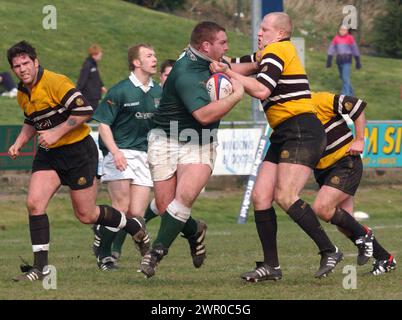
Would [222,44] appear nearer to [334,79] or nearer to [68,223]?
[68,223]

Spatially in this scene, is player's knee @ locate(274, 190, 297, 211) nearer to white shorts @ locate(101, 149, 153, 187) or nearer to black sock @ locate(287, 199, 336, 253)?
black sock @ locate(287, 199, 336, 253)

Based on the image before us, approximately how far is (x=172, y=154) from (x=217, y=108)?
0.69 meters

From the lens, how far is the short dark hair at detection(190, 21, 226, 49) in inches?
387

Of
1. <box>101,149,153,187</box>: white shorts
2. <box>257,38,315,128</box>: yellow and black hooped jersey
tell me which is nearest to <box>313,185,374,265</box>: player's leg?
<box>257,38,315,128</box>: yellow and black hooped jersey

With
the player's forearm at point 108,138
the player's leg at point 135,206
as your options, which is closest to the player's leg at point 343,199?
the player's forearm at point 108,138

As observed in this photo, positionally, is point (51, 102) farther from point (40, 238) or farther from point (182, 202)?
point (182, 202)

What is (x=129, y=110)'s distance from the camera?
1230 cm

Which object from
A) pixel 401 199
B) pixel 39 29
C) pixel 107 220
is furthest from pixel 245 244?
pixel 39 29

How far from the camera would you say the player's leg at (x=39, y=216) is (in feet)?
33.6

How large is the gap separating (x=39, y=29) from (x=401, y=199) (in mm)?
A: 15261

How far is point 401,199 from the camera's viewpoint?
73.0ft

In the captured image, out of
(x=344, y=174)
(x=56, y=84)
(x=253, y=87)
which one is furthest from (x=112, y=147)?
(x=253, y=87)

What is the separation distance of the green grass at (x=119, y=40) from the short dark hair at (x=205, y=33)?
20892 mm

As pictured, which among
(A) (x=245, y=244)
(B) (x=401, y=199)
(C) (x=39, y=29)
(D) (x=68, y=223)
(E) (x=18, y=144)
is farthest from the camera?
(C) (x=39, y=29)
